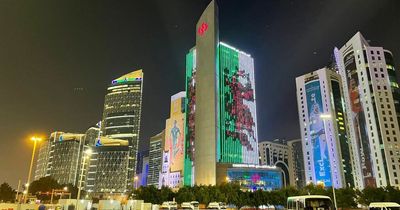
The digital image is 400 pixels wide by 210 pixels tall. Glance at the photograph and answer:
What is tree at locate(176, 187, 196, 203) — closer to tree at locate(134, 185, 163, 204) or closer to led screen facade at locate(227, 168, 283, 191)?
tree at locate(134, 185, 163, 204)

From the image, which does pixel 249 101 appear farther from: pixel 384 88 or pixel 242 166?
pixel 384 88

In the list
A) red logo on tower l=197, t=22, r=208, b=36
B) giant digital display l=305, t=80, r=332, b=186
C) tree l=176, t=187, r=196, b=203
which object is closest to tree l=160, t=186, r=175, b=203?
tree l=176, t=187, r=196, b=203

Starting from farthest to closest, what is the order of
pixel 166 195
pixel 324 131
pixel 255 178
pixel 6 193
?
pixel 324 131, pixel 255 178, pixel 6 193, pixel 166 195

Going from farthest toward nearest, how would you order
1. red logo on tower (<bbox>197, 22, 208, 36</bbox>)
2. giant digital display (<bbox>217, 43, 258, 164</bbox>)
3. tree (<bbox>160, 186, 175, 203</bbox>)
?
red logo on tower (<bbox>197, 22, 208, 36</bbox>), giant digital display (<bbox>217, 43, 258, 164</bbox>), tree (<bbox>160, 186, 175, 203</bbox>)

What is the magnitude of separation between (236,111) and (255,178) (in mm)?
34376

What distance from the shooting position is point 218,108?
14275 centimetres

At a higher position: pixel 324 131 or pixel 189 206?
pixel 324 131

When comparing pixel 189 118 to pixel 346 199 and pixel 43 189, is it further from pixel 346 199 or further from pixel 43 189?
pixel 346 199

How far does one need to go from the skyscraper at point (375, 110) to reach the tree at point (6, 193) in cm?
13271

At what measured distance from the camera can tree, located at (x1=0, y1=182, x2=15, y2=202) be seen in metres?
100

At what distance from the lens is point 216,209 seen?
5400 centimetres

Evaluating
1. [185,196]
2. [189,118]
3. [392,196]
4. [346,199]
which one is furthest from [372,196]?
[189,118]

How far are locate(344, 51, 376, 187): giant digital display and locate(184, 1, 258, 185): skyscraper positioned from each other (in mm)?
46758

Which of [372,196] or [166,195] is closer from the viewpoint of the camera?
[372,196]
